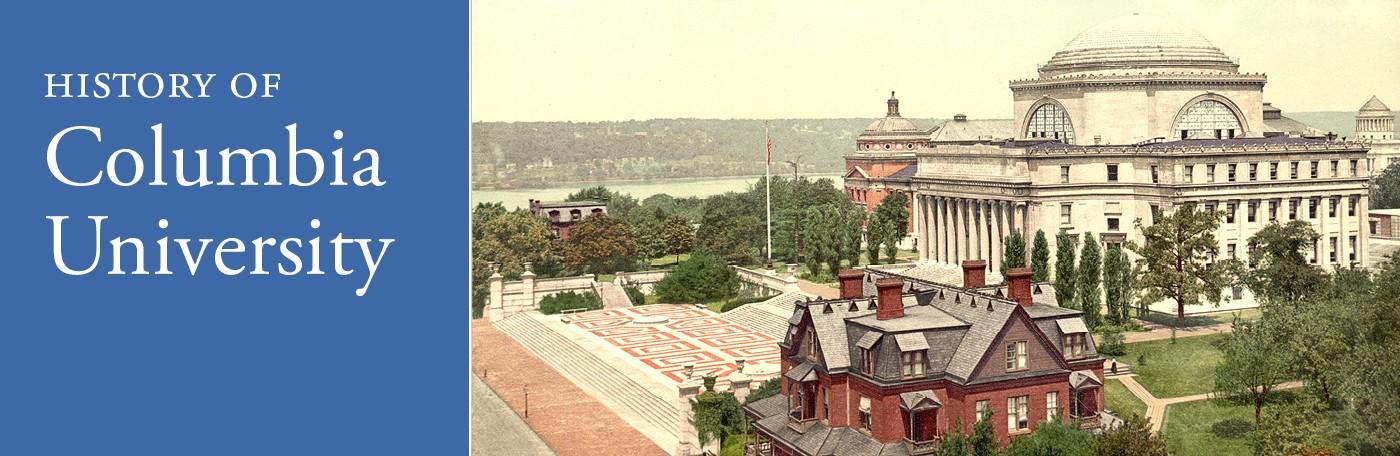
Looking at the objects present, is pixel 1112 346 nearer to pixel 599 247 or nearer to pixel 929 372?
pixel 929 372

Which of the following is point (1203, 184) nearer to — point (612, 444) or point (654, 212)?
point (612, 444)

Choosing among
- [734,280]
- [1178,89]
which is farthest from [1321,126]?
[734,280]

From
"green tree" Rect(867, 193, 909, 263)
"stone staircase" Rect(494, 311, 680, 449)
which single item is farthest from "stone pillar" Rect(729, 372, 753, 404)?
"green tree" Rect(867, 193, 909, 263)

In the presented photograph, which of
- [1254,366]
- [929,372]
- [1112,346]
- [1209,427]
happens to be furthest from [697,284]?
[929,372]

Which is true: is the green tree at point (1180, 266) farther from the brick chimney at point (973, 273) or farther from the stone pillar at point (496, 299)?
the stone pillar at point (496, 299)

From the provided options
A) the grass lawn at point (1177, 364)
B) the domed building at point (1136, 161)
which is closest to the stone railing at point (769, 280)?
the domed building at point (1136, 161)
